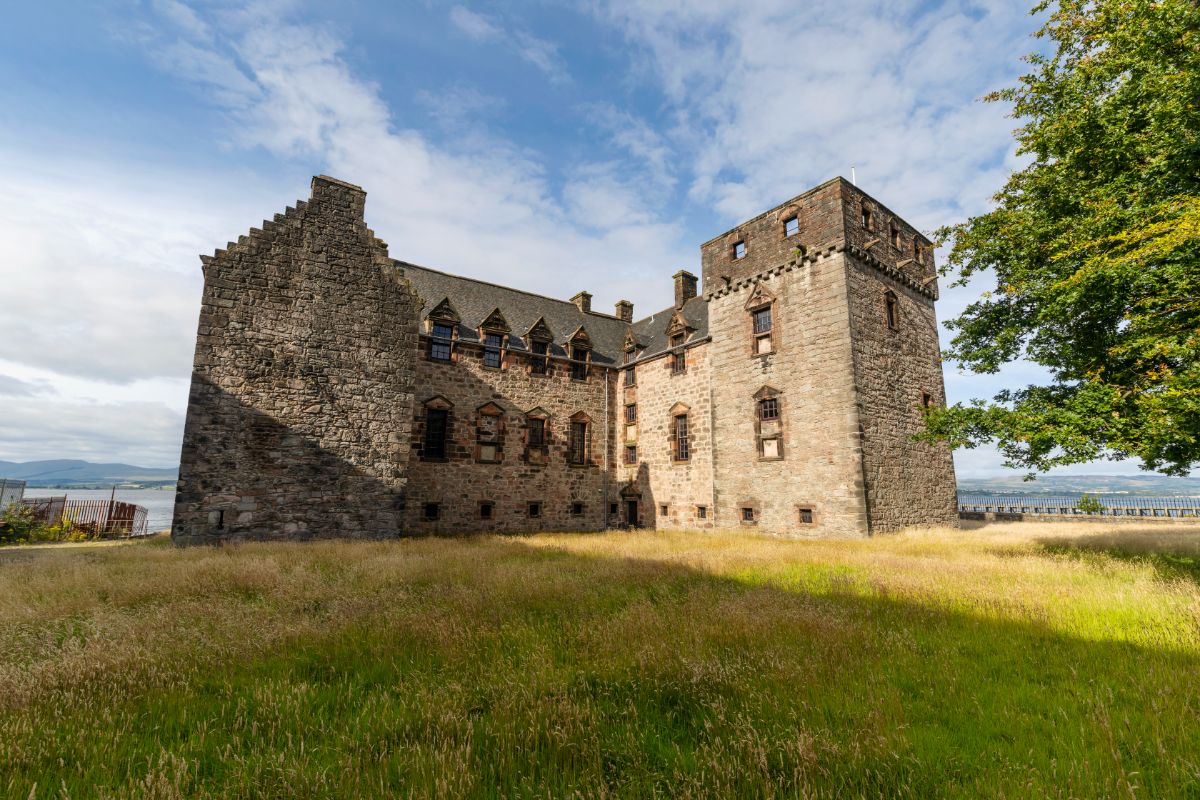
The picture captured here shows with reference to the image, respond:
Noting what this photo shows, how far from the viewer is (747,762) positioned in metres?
3.17

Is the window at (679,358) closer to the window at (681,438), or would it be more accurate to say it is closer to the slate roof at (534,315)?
the slate roof at (534,315)

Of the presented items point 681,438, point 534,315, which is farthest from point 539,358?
point 681,438

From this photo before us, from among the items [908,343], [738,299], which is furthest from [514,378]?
[908,343]

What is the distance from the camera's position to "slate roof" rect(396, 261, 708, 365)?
23719 millimetres

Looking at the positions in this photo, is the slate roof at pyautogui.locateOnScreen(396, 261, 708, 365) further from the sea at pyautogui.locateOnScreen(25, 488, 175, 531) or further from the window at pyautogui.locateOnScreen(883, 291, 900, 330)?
the sea at pyautogui.locateOnScreen(25, 488, 175, 531)

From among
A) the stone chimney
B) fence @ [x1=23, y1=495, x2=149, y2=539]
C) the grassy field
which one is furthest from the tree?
fence @ [x1=23, y1=495, x2=149, y2=539]

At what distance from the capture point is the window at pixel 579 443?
2475 centimetres

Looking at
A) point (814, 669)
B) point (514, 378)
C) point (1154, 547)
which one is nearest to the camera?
point (814, 669)

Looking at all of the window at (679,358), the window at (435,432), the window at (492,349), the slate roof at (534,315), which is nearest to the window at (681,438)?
the window at (679,358)

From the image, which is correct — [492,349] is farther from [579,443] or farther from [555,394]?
[579,443]

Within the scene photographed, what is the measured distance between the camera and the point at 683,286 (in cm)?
2741

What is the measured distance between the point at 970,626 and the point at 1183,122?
37.2ft

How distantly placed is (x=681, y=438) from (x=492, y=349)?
402 inches

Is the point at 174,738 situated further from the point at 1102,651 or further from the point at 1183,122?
the point at 1183,122
